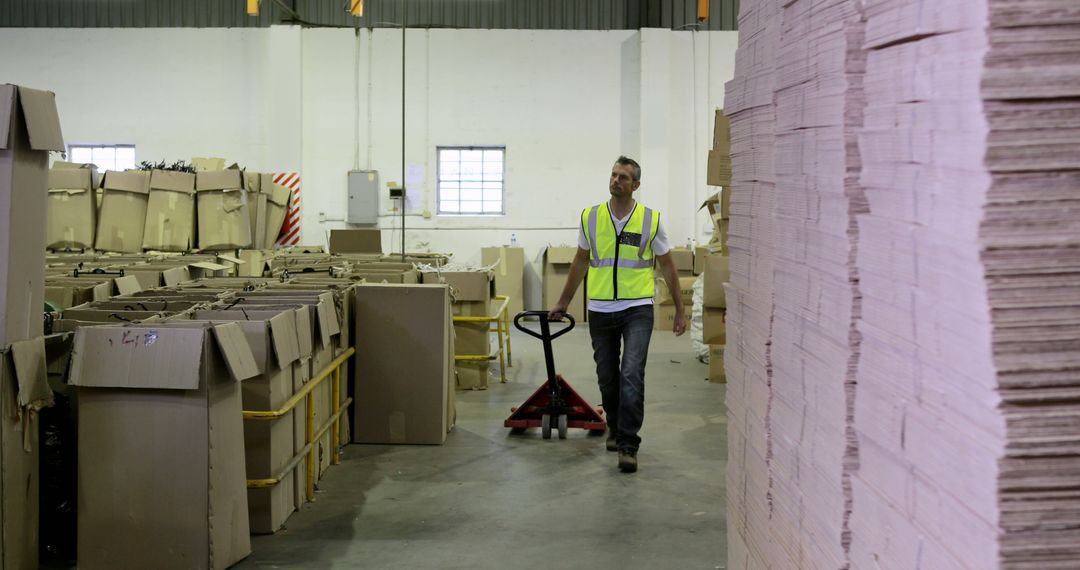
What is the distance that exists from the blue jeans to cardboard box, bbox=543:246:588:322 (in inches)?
351

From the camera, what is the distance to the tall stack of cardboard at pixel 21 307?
11.8 feet

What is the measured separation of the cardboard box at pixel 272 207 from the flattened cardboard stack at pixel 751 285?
7792mm

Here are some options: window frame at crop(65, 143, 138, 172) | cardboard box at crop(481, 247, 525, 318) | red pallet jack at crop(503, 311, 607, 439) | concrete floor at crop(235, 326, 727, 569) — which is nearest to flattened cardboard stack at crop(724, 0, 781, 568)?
concrete floor at crop(235, 326, 727, 569)

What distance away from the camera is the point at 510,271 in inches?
586

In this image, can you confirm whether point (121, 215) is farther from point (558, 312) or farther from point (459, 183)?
point (459, 183)

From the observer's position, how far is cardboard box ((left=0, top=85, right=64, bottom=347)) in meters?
3.60

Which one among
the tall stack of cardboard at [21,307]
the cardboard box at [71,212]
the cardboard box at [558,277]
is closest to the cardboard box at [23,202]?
the tall stack of cardboard at [21,307]

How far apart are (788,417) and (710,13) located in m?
14.0

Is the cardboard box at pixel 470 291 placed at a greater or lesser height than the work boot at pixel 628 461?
greater

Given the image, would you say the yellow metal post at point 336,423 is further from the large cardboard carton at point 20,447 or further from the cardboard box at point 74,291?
the large cardboard carton at point 20,447

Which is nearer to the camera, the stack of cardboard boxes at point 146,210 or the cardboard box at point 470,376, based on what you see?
the cardboard box at point 470,376

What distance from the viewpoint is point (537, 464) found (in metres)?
5.86

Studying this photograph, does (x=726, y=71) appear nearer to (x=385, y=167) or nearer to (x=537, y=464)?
(x=385, y=167)

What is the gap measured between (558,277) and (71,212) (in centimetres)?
732
